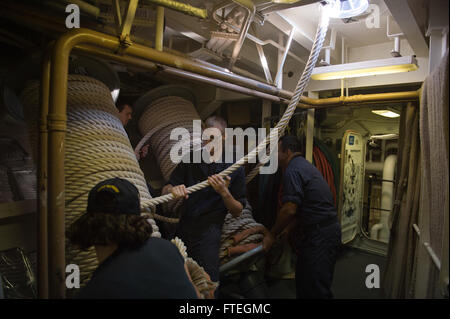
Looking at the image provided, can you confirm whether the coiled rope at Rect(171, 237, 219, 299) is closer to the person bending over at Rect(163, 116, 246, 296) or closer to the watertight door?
the person bending over at Rect(163, 116, 246, 296)

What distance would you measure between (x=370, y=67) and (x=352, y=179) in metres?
1.96

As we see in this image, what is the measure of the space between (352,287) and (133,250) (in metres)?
0.76

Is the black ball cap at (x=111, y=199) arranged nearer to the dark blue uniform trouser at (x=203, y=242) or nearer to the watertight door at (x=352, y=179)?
the dark blue uniform trouser at (x=203, y=242)

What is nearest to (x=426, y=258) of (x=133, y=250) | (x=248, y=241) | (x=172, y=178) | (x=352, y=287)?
(x=352, y=287)

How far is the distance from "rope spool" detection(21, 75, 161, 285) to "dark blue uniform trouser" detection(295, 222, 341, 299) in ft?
2.20

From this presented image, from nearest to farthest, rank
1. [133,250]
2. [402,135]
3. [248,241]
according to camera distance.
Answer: [133,250]
[248,241]
[402,135]

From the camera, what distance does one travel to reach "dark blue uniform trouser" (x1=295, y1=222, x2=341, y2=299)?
0.92 m

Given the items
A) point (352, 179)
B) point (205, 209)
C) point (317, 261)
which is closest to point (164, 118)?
point (205, 209)

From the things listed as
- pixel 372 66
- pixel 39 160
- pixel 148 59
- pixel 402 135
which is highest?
pixel 372 66

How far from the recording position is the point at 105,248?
95 centimetres

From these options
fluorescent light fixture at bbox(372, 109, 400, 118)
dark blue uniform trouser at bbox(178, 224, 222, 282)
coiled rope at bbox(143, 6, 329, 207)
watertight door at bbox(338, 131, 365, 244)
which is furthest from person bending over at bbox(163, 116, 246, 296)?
fluorescent light fixture at bbox(372, 109, 400, 118)

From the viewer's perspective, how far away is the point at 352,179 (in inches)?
138

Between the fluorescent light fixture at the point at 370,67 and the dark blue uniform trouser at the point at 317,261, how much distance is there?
113cm

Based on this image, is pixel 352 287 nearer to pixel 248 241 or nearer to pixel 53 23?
pixel 248 241
